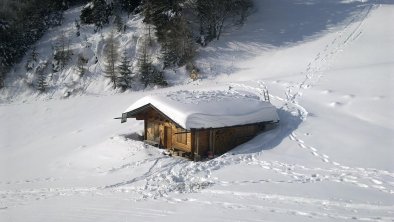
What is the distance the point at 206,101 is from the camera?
19.7m

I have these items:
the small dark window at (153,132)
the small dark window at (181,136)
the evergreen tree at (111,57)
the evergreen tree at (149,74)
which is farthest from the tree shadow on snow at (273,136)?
the evergreen tree at (111,57)

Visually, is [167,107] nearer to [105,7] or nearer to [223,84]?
[223,84]

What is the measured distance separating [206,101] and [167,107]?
1771 mm

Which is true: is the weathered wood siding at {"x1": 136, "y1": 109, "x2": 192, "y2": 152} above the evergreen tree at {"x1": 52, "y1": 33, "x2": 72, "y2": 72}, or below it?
below

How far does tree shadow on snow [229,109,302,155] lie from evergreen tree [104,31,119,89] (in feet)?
47.1

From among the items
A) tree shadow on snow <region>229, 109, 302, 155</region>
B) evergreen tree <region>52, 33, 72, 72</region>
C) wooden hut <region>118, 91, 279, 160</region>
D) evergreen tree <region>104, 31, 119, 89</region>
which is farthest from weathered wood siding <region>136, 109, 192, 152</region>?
evergreen tree <region>52, 33, 72, 72</region>

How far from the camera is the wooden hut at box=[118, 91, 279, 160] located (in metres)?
18.3

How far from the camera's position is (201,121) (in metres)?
18.2

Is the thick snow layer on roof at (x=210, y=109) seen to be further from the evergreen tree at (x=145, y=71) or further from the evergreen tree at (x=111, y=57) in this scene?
the evergreen tree at (x=111, y=57)

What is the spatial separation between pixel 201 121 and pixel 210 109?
0.95 metres

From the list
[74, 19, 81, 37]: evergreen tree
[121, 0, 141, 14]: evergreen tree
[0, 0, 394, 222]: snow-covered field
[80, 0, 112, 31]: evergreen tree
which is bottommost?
[0, 0, 394, 222]: snow-covered field

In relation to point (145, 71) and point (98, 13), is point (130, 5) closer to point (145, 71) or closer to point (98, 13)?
point (98, 13)

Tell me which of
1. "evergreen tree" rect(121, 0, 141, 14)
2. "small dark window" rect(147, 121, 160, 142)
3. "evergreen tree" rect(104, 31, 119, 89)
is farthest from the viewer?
"evergreen tree" rect(121, 0, 141, 14)

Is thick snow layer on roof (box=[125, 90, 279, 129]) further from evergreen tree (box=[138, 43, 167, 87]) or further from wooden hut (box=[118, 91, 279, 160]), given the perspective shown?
evergreen tree (box=[138, 43, 167, 87])
